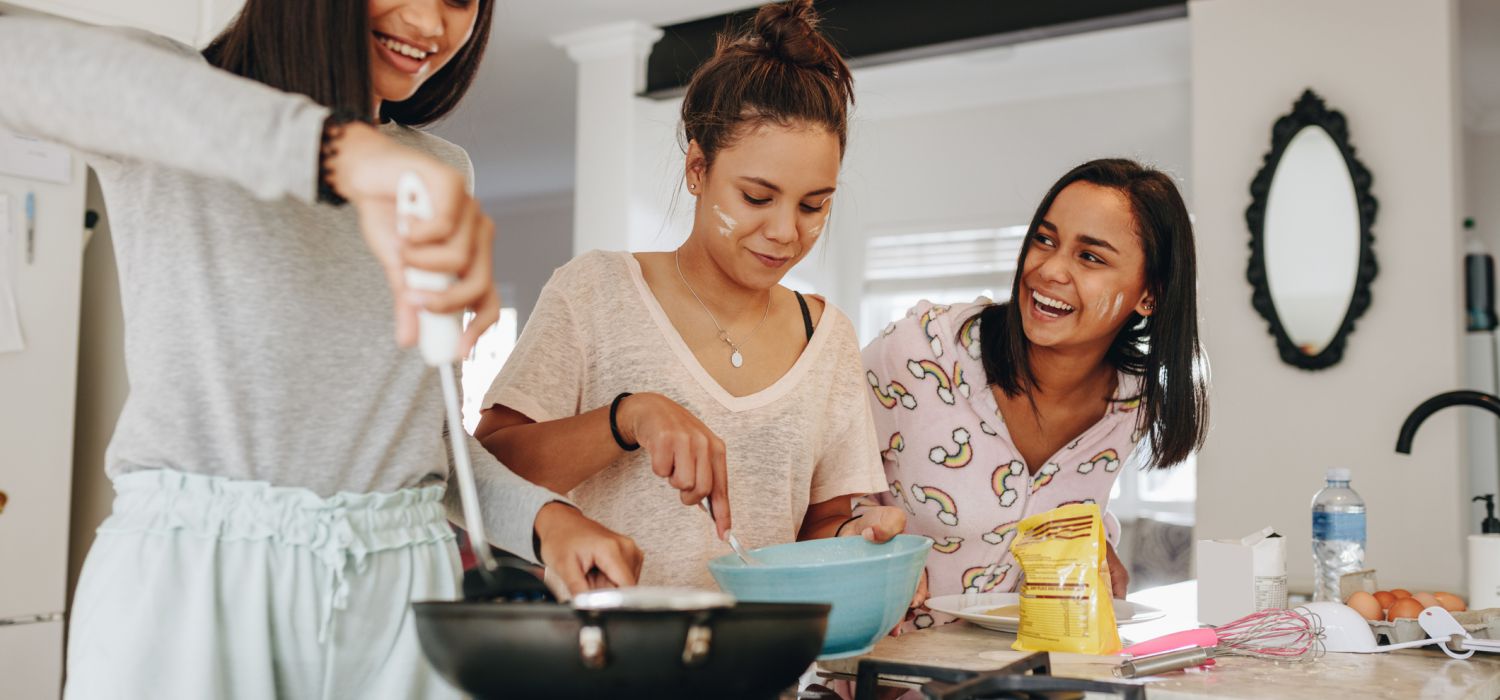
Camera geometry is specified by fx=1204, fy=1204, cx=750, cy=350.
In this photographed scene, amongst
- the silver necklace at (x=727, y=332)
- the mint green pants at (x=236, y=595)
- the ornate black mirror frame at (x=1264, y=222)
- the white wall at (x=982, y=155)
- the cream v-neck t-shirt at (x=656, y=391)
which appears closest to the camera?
the mint green pants at (x=236, y=595)

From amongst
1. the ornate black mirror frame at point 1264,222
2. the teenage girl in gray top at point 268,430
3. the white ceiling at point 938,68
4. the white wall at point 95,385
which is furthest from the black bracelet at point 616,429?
the white ceiling at point 938,68

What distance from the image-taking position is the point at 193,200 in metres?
0.85

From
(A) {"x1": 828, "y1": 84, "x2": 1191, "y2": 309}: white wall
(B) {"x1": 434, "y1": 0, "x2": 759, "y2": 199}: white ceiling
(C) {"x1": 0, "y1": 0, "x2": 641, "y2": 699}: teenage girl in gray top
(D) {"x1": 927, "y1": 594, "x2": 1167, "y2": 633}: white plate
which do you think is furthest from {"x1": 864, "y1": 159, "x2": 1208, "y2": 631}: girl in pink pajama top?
(A) {"x1": 828, "y1": 84, "x2": 1191, "y2": 309}: white wall

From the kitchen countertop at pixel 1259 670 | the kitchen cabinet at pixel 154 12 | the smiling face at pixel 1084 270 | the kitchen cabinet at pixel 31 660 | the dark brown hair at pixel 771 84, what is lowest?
the kitchen cabinet at pixel 31 660

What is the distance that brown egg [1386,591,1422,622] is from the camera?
148 cm

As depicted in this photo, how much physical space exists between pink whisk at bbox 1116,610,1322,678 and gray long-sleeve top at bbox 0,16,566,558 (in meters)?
0.69

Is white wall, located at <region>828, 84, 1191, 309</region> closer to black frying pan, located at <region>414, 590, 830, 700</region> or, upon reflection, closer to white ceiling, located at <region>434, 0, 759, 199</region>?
white ceiling, located at <region>434, 0, 759, 199</region>

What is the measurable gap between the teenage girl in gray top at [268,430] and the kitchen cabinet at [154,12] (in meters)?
2.00

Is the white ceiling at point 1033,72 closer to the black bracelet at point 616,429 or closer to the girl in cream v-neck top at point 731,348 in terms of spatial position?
the girl in cream v-neck top at point 731,348

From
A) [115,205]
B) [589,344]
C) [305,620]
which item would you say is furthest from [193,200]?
[589,344]

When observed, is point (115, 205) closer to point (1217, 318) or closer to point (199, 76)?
point (199, 76)

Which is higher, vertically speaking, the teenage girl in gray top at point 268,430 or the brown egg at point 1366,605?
the teenage girl in gray top at point 268,430

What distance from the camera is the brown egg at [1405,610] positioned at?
1.48 metres

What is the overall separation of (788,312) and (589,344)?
0.94 feet
